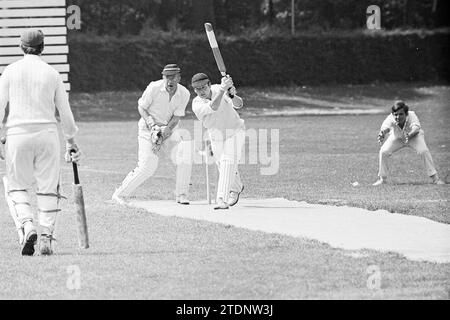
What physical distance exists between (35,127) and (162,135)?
493 cm

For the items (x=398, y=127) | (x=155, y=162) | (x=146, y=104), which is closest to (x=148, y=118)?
(x=146, y=104)

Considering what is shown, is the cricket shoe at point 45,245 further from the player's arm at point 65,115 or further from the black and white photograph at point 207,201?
Answer: the player's arm at point 65,115

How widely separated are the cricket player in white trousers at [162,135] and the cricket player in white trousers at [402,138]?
14.0ft

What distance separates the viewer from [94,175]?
22.5 meters

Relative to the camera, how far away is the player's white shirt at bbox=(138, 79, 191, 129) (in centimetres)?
1716

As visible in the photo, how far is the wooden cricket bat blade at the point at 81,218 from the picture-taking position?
12375 millimetres

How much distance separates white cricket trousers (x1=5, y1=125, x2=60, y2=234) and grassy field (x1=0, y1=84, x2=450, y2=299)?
43 centimetres

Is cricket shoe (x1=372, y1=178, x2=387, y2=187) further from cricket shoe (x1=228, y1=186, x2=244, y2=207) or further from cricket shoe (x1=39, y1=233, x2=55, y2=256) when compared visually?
cricket shoe (x1=39, y1=233, x2=55, y2=256)

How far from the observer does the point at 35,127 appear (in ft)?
39.8

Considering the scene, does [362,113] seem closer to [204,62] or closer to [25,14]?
[204,62]

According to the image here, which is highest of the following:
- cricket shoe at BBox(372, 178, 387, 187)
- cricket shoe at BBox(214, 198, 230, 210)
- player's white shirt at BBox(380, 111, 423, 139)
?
player's white shirt at BBox(380, 111, 423, 139)

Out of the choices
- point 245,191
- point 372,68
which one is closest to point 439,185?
point 245,191

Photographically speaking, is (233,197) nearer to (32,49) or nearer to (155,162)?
(155,162)

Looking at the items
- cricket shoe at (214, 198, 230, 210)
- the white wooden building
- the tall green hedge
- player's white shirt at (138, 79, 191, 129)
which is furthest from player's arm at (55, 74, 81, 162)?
the tall green hedge
